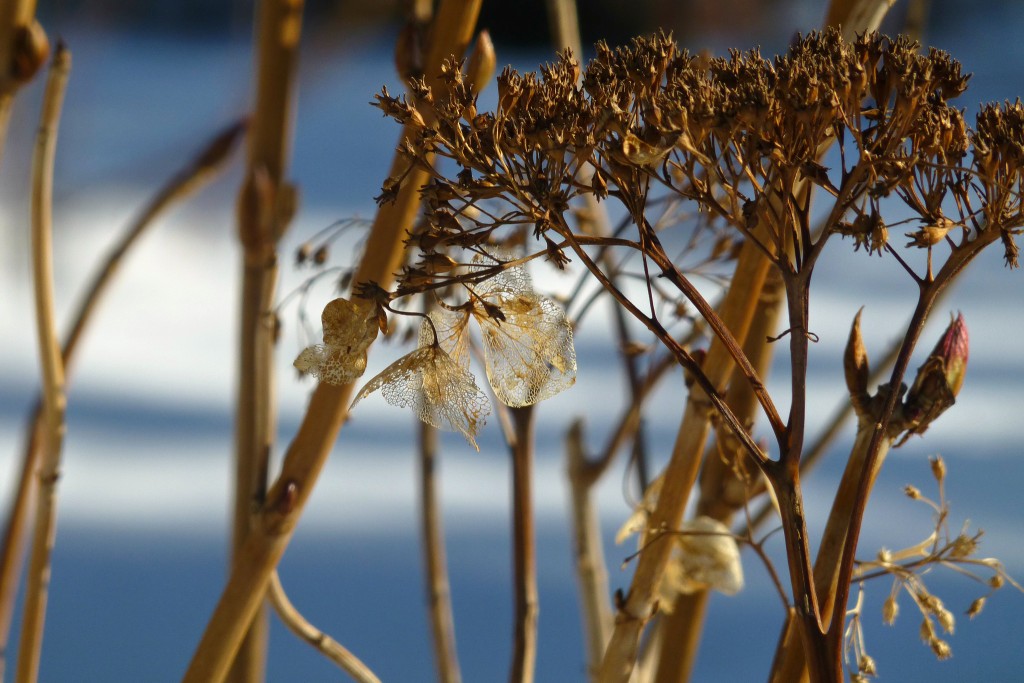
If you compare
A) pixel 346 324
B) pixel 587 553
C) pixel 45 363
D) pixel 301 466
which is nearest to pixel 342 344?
pixel 346 324

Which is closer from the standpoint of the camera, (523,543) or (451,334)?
(451,334)

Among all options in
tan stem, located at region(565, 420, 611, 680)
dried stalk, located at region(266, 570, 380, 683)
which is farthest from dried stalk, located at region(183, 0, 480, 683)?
tan stem, located at region(565, 420, 611, 680)

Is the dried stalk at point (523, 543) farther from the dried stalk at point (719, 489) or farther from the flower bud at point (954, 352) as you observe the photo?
the flower bud at point (954, 352)

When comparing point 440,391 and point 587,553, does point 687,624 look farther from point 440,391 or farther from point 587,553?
point 440,391

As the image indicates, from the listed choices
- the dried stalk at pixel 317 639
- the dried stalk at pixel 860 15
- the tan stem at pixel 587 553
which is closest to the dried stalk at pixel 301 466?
the dried stalk at pixel 317 639

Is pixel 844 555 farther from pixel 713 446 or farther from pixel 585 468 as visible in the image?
pixel 585 468

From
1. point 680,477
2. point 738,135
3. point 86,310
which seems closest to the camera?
point 738,135

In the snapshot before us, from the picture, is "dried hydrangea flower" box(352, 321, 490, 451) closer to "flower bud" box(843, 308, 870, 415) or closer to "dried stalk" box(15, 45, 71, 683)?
"flower bud" box(843, 308, 870, 415)
